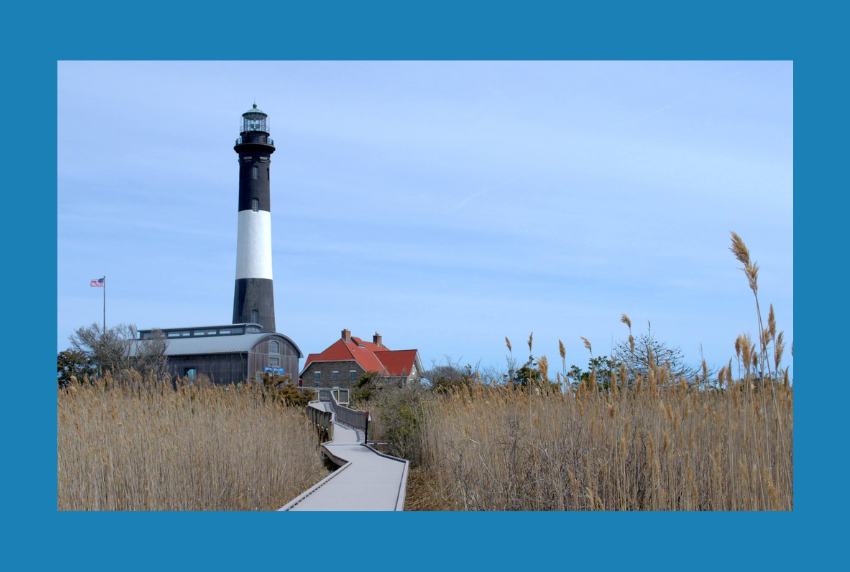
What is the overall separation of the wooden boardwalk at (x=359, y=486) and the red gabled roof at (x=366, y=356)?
24279mm

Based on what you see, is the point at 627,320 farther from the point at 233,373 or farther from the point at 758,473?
the point at 233,373

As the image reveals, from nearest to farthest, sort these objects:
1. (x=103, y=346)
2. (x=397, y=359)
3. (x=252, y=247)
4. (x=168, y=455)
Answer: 1. (x=168, y=455)
2. (x=103, y=346)
3. (x=252, y=247)
4. (x=397, y=359)

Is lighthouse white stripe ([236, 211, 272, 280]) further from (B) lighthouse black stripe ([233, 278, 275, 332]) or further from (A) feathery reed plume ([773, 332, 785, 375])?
(A) feathery reed plume ([773, 332, 785, 375])

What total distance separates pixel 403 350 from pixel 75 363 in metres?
20.1

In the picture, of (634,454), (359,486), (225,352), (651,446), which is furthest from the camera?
(225,352)

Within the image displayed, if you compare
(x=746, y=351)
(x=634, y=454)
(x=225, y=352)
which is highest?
(x=746, y=351)

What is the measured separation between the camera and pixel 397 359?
38.1m

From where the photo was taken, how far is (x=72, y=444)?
20.2 feet

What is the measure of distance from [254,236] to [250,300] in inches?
120

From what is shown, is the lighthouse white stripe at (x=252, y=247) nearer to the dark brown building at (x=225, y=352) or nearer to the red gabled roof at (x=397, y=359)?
the dark brown building at (x=225, y=352)

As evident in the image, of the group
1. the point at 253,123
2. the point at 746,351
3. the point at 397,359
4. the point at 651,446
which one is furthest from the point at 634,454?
the point at 397,359

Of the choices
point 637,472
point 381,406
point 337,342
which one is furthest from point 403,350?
point 637,472

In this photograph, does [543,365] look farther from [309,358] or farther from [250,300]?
[309,358]

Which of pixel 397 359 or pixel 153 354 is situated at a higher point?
pixel 153 354
